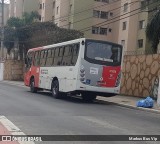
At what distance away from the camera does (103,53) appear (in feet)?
62.7

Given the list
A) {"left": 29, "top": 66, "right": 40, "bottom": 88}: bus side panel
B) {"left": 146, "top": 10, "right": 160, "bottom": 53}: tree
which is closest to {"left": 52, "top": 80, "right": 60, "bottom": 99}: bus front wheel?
{"left": 29, "top": 66, "right": 40, "bottom": 88}: bus side panel

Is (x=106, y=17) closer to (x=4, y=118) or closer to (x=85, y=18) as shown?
(x=85, y=18)

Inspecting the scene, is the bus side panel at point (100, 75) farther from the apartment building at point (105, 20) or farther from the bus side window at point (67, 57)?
the apartment building at point (105, 20)

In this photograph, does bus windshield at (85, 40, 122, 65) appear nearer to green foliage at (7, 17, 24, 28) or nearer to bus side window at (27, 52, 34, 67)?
bus side window at (27, 52, 34, 67)

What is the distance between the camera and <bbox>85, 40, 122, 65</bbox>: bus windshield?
61.9 feet

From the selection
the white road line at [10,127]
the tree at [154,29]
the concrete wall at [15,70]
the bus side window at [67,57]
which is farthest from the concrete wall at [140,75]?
the concrete wall at [15,70]

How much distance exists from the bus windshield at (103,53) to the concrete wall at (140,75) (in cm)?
408

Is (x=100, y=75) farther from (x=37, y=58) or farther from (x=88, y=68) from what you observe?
(x=37, y=58)

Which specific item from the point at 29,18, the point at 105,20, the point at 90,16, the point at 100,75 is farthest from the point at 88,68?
the point at 105,20

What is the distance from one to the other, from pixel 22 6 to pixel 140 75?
53.8m

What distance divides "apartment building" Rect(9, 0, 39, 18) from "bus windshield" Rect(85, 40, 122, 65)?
5458 centimetres

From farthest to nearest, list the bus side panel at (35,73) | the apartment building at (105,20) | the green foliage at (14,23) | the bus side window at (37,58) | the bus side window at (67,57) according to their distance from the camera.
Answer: the green foliage at (14,23)
the apartment building at (105,20)
the bus side window at (37,58)
the bus side panel at (35,73)
the bus side window at (67,57)

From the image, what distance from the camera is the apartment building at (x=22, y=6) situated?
72.5 metres

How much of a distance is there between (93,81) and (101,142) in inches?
421
